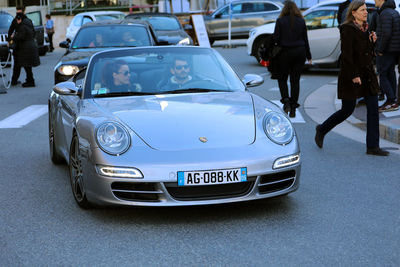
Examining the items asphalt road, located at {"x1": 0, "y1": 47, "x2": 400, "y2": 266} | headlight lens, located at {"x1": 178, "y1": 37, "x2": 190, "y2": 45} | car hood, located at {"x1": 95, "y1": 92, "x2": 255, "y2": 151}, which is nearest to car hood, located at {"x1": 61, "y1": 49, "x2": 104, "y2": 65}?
headlight lens, located at {"x1": 178, "y1": 37, "x2": 190, "y2": 45}

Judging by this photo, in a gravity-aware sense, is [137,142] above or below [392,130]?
above

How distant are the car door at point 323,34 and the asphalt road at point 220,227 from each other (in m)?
10.5

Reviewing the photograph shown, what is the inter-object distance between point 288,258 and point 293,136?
147 cm

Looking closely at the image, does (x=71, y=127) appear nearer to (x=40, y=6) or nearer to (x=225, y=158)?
(x=225, y=158)

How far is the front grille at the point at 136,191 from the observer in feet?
17.7

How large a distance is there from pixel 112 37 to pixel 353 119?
15.7 ft

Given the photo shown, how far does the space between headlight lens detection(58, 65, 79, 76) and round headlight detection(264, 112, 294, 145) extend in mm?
7247

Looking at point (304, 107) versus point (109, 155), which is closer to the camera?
point (109, 155)

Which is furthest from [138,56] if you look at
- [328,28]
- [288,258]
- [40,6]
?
[40,6]

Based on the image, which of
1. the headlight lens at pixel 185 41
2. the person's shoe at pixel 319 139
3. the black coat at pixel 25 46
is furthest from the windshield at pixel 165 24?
the person's shoe at pixel 319 139

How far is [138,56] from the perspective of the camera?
7.03 meters

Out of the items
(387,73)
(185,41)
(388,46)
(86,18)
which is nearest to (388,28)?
(388,46)

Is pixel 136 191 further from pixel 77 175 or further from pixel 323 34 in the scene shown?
pixel 323 34

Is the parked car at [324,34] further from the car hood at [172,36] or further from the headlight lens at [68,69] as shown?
the headlight lens at [68,69]
